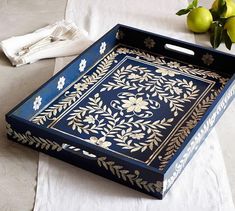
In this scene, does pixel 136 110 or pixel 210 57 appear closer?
pixel 136 110

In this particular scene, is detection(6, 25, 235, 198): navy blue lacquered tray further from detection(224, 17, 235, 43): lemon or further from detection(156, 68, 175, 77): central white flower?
detection(224, 17, 235, 43): lemon

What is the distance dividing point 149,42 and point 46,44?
0.24m

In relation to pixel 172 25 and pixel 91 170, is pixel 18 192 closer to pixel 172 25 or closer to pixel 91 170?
pixel 91 170

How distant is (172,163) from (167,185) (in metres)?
0.04

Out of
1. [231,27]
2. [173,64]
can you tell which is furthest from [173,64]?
[231,27]

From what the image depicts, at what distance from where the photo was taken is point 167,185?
0.80m

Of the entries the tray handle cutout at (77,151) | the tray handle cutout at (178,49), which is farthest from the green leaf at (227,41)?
the tray handle cutout at (77,151)

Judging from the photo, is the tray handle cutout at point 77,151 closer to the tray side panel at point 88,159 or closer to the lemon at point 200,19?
the tray side panel at point 88,159

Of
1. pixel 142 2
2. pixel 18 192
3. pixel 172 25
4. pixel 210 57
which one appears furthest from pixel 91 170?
pixel 142 2

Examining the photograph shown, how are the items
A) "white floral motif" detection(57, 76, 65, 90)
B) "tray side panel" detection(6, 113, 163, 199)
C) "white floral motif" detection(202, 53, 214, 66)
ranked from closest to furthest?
"tray side panel" detection(6, 113, 163, 199), "white floral motif" detection(57, 76, 65, 90), "white floral motif" detection(202, 53, 214, 66)

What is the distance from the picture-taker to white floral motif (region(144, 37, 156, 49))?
117 cm

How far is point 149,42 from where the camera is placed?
1.17 meters

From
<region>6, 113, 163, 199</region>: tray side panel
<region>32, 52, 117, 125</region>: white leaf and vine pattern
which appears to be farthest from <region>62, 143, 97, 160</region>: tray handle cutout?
<region>32, 52, 117, 125</region>: white leaf and vine pattern

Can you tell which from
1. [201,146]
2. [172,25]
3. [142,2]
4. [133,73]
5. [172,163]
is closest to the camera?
[172,163]
